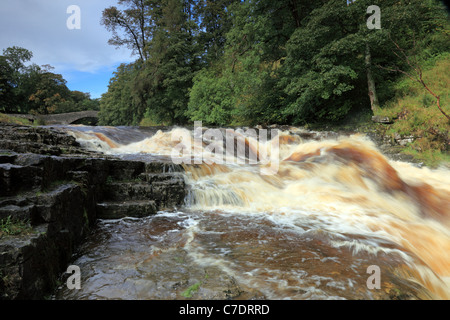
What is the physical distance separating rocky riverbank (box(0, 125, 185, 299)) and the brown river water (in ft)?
0.98

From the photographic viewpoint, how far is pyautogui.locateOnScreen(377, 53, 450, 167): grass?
8.61 meters

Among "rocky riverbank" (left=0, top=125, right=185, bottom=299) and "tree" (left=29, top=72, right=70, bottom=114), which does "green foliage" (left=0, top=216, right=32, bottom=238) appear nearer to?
"rocky riverbank" (left=0, top=125, right=185, bottom=299)

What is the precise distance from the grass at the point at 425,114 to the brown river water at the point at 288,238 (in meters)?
1.52

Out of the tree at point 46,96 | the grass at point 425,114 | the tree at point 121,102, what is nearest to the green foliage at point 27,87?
the tree at point 46,96

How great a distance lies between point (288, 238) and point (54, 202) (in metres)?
3.48

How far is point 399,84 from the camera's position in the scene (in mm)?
12320

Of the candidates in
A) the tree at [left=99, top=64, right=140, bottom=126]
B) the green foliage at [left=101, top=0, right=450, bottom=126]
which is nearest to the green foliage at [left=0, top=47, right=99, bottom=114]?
the tree at [left=99, top=64, right=140, bottom=126]

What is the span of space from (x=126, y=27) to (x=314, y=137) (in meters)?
29.1

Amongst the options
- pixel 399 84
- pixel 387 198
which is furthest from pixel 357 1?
pixel 387 198

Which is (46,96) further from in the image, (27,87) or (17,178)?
Answer: (17,178)

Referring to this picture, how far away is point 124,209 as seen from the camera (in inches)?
186

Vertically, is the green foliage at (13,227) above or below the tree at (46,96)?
below

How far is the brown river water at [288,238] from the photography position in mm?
2508

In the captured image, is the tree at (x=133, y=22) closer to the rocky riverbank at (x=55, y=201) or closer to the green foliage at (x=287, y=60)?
the green foliage at (x=287, y=60)
